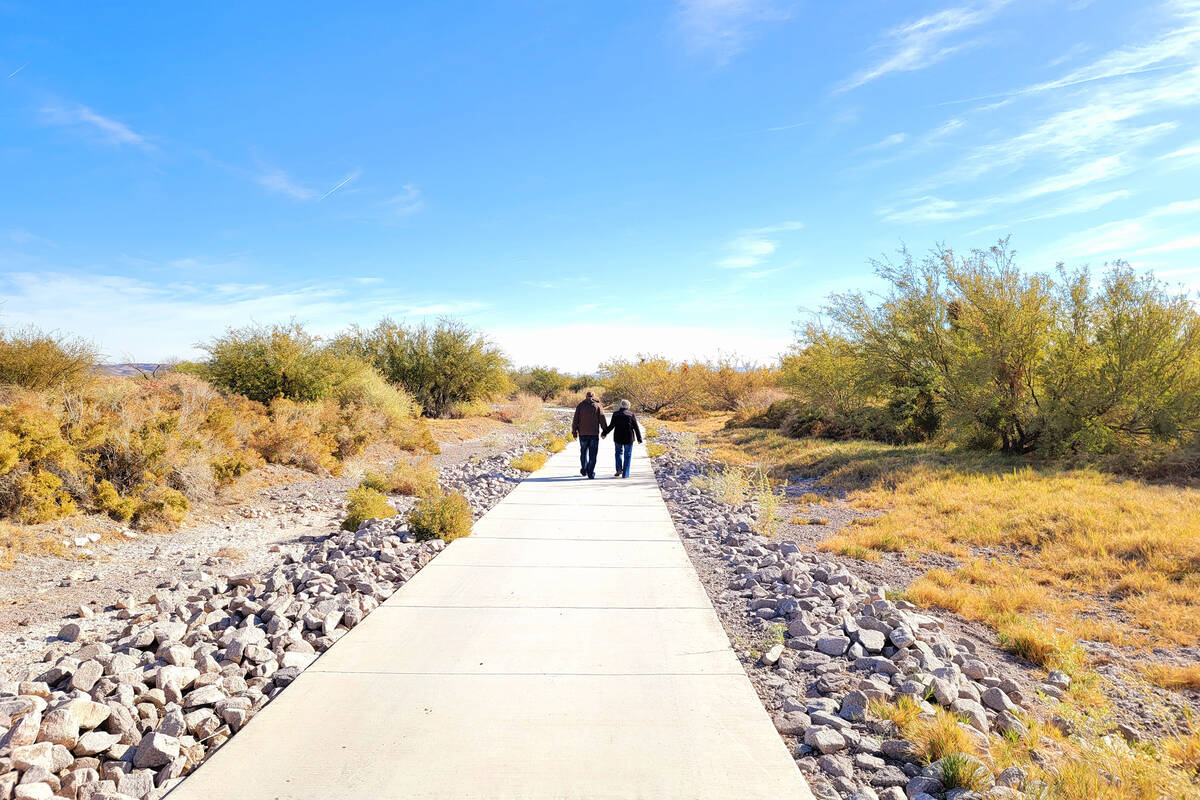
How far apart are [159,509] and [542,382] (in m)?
Answer: 47.1

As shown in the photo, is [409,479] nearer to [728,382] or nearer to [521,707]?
[521,707]

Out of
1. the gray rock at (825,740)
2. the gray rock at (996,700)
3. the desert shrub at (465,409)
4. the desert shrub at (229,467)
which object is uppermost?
the desert shrub at (465,409)

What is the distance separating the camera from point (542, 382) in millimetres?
56844

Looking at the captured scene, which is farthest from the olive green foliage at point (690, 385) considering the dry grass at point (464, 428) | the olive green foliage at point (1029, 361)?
the olive green foliage at point (1029, 361)

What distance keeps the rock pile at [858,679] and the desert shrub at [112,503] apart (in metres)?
8.20

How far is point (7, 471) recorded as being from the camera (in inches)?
342

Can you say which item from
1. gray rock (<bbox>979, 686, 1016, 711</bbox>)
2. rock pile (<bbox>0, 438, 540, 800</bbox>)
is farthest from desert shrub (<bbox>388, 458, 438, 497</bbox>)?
gray rock (<bbox>979, 686, 1016, 711</bbox>)

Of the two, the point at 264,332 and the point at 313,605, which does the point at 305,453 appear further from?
the point at 313,605

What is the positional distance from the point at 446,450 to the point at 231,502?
9.93 meters

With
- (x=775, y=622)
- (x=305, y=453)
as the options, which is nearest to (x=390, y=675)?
(x=775, y=622)

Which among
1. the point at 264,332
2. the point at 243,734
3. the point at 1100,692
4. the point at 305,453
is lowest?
the point at 1100,692

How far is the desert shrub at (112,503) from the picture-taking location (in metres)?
9.48

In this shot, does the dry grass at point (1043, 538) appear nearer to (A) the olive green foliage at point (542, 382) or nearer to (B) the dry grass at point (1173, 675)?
(B) the dry grass at point (1173, 675)

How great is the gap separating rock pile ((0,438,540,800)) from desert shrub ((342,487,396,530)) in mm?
1872
